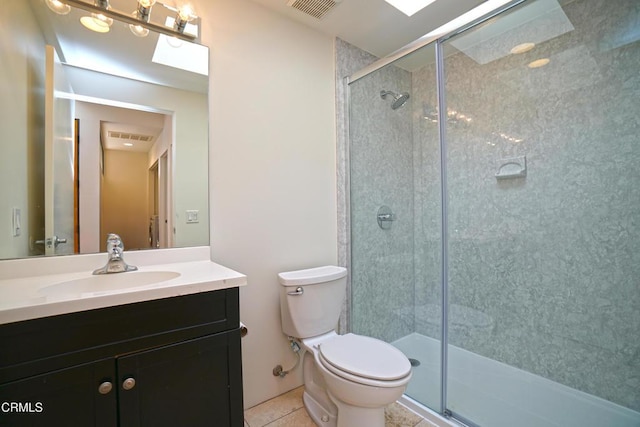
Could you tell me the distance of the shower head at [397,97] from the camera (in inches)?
82.4

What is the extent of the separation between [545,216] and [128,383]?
85.7 inches

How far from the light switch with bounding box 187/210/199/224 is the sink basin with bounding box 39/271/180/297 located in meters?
0.31

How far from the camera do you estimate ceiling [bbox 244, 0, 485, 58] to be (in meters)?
1.63

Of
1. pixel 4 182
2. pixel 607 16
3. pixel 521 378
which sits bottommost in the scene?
pixel 521 378

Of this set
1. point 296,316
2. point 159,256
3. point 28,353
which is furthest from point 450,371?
point 28,353

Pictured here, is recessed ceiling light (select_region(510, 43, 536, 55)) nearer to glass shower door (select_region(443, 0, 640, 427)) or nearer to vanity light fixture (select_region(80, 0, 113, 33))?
glass shower door (select_region(443, 0, 640, 427))

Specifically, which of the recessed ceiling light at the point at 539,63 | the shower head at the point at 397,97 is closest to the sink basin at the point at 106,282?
the shower head at the point at 397,97

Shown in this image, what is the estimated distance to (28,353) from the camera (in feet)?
2.36

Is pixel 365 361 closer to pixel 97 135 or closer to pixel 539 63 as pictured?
pixel 97 135

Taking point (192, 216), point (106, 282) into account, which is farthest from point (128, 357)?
point (192, 216)

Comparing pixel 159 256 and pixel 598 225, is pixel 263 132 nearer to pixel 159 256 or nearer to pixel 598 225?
pixel 159 256

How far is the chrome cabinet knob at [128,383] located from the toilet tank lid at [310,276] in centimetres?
78

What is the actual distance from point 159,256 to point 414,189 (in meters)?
1.82

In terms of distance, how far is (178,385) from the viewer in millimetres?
920
